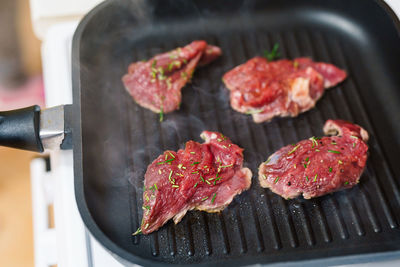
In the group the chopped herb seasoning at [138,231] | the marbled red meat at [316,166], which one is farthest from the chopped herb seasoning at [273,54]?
the chopped herb seasoning at [138,231]

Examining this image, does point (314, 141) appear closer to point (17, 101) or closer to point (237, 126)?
point (237, 126)

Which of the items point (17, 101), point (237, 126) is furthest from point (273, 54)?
point (17, 101)

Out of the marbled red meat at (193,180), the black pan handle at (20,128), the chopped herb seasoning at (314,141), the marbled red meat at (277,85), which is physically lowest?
the marbled red meat at (193,180)

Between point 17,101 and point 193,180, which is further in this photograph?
point 17,101

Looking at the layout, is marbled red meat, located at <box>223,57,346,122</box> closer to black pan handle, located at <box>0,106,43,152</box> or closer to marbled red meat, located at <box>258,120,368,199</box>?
marbled red meat, located at <box>258,120,368,199</box>

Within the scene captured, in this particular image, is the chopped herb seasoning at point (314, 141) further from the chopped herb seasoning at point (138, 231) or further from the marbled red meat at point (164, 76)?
the chopped herb seasoning at point (138, 231)

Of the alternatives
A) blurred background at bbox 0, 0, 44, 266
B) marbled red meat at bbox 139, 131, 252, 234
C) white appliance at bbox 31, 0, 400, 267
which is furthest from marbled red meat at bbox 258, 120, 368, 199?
blurred background at bbox 0, 0, 44, 266

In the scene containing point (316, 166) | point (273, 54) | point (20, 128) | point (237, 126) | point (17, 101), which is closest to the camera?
point (20, 128)

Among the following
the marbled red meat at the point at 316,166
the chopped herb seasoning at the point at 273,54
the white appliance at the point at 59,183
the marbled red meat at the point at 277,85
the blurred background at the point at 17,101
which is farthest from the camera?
the blurred background at the point at 17,101
